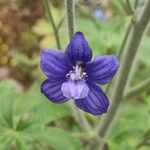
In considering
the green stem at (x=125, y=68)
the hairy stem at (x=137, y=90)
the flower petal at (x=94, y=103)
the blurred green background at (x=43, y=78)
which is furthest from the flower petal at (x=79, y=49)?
the hairy stem at (x=137, y=90)

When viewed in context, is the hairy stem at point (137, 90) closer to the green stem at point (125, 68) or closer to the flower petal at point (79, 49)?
the green stem at point (125, 68)

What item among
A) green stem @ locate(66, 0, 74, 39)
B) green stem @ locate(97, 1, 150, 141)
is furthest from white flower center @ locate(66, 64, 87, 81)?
green stem @ locate(97, 1, 150, 141)

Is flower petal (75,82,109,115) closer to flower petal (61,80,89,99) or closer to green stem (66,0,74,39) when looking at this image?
flower petal (61,80,89,99)

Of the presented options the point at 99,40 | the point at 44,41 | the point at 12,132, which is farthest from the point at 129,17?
the point at 44,41

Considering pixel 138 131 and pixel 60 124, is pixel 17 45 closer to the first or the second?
pixel 60 124

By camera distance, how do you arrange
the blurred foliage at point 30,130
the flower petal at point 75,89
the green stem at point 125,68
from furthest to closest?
the blurred foliage at point 30,130
the green stem at point 125,68
the flower petal at point 75,89

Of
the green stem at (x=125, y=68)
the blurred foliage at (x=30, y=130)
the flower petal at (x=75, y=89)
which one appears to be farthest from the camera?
the blurred foliage at (x=30, y=130)

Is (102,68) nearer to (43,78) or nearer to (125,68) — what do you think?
(125,68)
